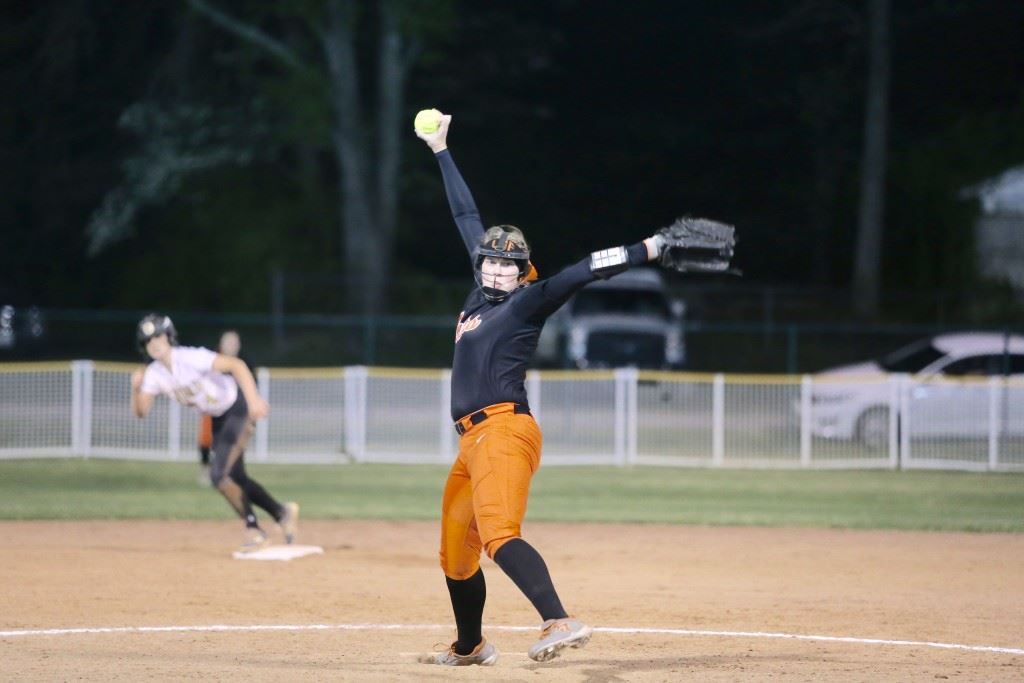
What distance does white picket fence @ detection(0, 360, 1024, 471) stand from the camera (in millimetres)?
20453

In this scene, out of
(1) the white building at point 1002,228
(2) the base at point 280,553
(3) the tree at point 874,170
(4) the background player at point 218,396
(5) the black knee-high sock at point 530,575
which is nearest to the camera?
(5) the black knee-high sock at point 530,575

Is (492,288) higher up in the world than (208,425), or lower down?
higher up

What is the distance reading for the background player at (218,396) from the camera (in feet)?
37.7

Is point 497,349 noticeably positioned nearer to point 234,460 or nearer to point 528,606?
point 528,606

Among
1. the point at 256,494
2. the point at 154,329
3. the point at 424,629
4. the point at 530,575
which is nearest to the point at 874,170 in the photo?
the point at 256,494

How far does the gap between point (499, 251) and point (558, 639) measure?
194cm

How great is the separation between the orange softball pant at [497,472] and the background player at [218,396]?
12.1 feet

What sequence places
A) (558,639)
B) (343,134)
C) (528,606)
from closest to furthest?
(558,639) < (528,606) < (343,134)

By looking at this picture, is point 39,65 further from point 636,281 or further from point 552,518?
point 552,518

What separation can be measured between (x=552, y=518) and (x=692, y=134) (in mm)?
29750

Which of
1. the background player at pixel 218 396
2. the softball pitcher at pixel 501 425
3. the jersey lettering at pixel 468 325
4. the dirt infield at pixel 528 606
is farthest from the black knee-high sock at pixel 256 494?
the jersey lettering at pixel 468 325

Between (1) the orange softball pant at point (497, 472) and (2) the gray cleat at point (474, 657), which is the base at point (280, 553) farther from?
(1) the orange softball pant at point (497, 472)

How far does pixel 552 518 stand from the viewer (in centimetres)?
1617

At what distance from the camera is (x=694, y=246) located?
283 inches
